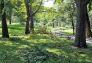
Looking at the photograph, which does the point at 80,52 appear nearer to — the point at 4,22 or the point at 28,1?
the point at 4,22

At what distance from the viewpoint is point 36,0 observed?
35875 millimetres

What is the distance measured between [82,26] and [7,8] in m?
7.02

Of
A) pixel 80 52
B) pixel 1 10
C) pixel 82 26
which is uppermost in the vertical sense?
pixel 1 10

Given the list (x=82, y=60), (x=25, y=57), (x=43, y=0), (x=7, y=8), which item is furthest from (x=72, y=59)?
(x=43, y=0)

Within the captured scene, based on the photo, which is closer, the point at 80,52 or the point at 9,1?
the point at 80,52

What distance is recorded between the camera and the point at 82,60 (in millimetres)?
15141

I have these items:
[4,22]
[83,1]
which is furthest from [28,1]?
[83,1]

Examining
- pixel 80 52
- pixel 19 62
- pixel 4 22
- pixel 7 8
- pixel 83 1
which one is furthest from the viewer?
pixel 4 22

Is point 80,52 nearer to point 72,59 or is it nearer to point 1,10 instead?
point 72,59

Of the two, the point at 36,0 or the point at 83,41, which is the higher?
the point at 36,0

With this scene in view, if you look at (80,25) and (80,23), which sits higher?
(80,23)

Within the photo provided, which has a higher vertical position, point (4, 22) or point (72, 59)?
point (4, 22)

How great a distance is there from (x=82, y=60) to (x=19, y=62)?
3.88 meters

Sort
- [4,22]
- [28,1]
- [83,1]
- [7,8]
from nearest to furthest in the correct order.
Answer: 1. [83,1]
2. [7,8]
3. [4,22]
4. [28,1]
